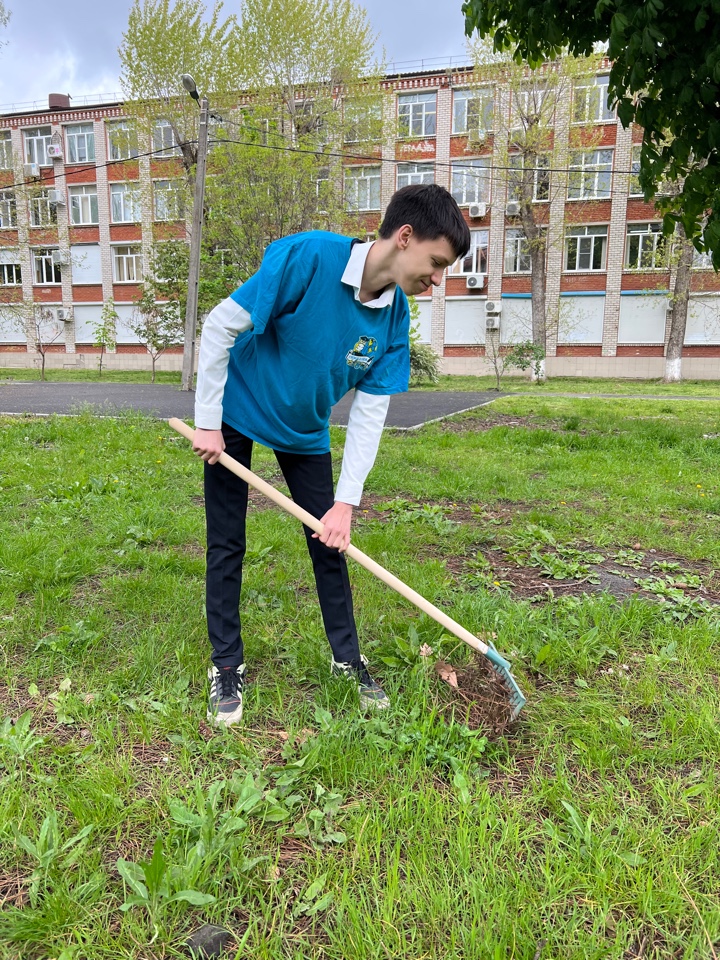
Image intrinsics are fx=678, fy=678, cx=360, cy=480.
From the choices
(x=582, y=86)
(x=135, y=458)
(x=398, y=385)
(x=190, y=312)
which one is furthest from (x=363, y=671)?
(x=582, y=86)

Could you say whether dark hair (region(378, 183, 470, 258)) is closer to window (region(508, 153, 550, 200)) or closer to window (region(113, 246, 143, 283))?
window (region(508, 153, 550, 200))

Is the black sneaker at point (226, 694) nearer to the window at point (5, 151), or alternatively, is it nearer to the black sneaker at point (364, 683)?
the black sneaker at point (364, 683)

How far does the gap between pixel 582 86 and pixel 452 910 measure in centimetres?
2627

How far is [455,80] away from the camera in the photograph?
26.8 metres

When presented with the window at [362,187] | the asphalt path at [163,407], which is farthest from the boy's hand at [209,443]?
the window at [362,187]

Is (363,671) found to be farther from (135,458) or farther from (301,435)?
(135,458)

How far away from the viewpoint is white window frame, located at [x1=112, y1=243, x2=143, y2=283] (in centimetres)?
3150

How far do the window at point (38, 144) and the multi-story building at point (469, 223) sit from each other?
196mm

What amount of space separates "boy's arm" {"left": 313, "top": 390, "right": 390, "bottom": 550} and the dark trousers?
9 cm

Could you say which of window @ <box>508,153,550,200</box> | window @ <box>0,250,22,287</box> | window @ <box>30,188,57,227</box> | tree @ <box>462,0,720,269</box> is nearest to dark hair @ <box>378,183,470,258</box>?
tree @ <box>462,0,720,269</box>

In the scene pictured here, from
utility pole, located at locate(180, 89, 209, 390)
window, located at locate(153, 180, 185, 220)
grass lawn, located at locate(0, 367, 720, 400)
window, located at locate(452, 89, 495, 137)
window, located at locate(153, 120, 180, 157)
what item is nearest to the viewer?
utility pole, located at locate(180, 89, 209, 390)

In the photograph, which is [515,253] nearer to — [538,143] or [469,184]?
[469,184]

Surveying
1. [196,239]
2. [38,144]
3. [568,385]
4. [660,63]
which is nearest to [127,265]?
[38,144]

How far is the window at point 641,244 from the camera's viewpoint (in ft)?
82.0
